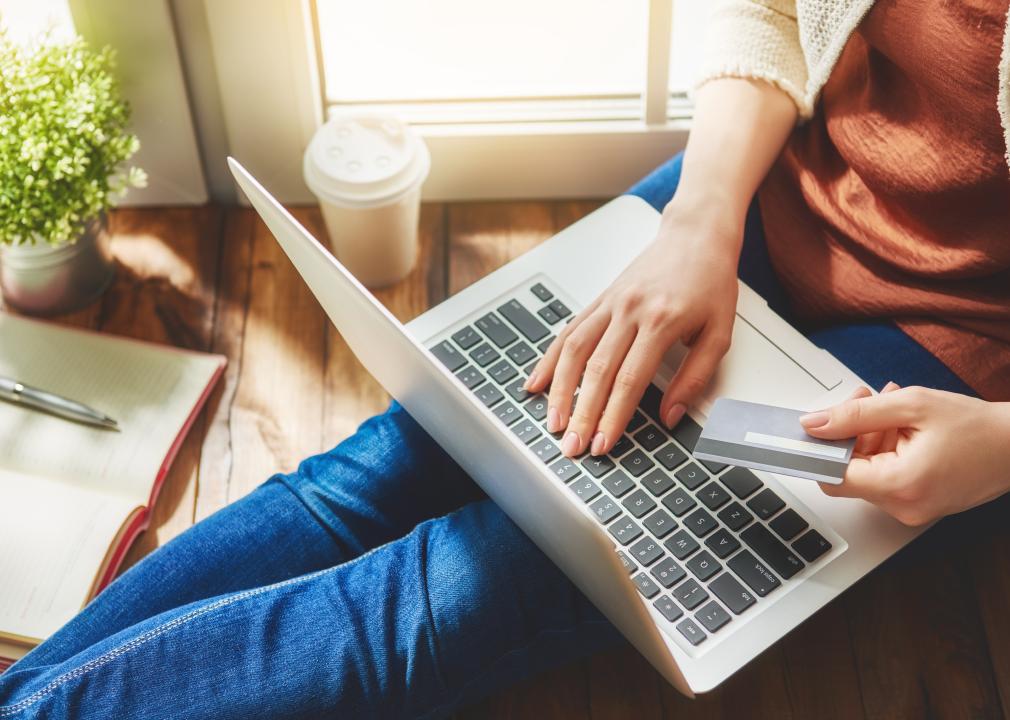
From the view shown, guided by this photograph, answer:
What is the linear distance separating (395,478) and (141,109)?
705 millimetres

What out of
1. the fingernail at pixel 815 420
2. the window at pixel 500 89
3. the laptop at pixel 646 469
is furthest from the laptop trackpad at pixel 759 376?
the window at pixel 500 89

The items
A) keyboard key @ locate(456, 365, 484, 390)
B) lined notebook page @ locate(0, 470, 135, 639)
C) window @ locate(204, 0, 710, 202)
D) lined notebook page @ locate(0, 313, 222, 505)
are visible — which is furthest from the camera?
window @ locate(204, 0, 710, 202)

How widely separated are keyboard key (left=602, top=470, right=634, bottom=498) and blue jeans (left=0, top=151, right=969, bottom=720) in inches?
3.2

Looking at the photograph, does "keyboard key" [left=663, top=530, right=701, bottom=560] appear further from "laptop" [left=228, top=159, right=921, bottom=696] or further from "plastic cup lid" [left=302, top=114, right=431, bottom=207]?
"plastic cup lid" [left=302, top=114, right=431, bottom=207]

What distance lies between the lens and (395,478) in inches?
39.6

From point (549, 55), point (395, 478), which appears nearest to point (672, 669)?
point (395, 478)

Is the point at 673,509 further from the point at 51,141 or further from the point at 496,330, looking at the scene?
the point at 51,141

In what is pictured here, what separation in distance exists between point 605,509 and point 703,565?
0.09 m

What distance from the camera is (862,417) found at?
806mm

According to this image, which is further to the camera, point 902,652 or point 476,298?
point 902,652

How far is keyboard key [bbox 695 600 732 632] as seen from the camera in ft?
2.72

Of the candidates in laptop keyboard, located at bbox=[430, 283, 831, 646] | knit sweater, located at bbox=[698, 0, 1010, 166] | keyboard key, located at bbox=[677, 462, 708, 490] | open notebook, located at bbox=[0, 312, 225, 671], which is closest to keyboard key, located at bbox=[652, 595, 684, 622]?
laptop keyboard, located at bbox=[430, 283, 831, 646]

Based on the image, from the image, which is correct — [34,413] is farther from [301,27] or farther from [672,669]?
[672,669]

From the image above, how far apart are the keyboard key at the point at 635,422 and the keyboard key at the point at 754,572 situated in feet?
0.45
